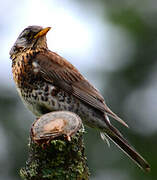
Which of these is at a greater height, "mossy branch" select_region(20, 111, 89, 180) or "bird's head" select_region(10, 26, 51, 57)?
"bird's head" select_region(10, 26, 51, 57)

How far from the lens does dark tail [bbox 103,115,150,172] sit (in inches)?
242

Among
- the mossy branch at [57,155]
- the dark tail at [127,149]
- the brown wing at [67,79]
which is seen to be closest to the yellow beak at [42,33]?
the brown wing at [67,79]

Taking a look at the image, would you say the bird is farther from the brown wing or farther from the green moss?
the green moss

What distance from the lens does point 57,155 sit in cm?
496

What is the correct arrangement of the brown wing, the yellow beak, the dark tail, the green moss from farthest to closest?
the yellow beak → the brown wing → the dark tail → the green moss

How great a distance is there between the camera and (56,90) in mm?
6578

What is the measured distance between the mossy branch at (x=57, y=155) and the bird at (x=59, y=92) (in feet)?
4.28

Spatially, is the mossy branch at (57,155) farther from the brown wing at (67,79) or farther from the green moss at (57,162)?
the brown wing at (67,79)

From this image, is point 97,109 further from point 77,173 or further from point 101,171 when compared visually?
point 101,171

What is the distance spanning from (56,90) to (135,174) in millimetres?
3418

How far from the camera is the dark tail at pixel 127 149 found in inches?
242

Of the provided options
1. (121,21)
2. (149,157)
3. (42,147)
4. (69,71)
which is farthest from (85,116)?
(121,21)

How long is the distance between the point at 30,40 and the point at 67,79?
891 millimetres

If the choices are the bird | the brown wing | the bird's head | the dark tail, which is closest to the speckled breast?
the bird
